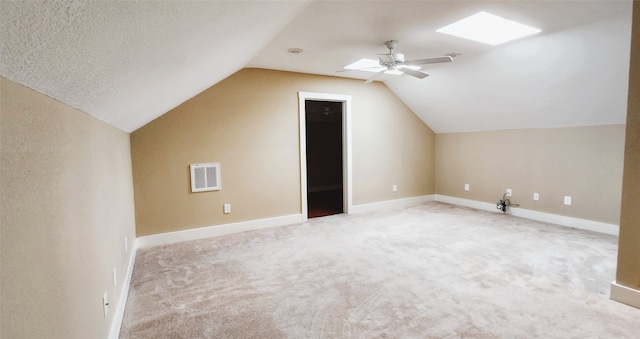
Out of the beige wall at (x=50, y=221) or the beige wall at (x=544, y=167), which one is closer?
the beige wall at (x=50, y=221)

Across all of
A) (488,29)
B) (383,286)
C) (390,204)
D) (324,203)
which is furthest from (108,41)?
(324,203)

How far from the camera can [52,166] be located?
107 centimetres

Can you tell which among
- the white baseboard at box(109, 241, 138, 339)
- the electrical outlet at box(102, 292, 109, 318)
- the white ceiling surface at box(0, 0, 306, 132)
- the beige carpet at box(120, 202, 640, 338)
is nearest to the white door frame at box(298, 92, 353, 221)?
the beige carpet at box(120, 202, 640, 338)

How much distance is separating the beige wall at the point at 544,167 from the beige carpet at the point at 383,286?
53 cm

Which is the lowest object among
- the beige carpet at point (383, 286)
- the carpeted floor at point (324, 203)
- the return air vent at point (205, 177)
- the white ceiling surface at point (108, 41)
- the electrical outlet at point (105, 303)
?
the beige carpet at point (383, 286)

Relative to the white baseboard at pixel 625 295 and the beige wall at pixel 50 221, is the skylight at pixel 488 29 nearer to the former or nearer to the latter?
the white baseboard at pixel 625 295

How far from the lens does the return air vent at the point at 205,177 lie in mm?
3910

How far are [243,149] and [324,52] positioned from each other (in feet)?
5.62

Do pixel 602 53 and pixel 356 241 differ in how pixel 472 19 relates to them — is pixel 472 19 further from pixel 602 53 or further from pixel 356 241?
pixel 356 241

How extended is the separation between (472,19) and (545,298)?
2.48 meters

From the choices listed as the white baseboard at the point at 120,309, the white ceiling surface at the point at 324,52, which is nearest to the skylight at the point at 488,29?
the white ceiling surface at the point at 324,52

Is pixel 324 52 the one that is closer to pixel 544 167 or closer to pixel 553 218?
pixel 544 167

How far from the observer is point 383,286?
2.56 meters

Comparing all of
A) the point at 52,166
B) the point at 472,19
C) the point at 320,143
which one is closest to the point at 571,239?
the point at 472,19
